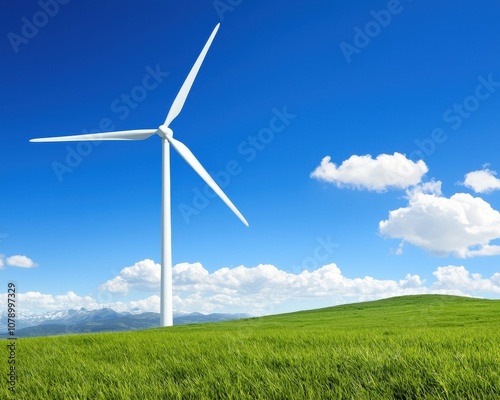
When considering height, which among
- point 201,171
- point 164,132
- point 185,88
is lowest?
point 201,171

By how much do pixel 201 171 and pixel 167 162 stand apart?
4439mm

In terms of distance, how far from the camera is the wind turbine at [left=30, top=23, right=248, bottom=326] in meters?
Answer: 41.8

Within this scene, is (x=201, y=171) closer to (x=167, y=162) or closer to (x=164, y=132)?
(x=167, y=162)

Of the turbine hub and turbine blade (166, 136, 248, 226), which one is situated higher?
the turbine hub

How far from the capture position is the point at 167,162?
146 feet

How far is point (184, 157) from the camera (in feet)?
144

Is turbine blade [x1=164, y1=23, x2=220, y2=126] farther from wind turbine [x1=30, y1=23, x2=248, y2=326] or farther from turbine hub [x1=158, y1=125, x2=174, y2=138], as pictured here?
turbine hub [x1=158, y1=125, x2=174, y2=138]

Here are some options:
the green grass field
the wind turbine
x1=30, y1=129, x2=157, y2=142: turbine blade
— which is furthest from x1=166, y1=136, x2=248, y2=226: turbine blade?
the green grass field

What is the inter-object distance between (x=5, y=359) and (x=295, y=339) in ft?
27.6

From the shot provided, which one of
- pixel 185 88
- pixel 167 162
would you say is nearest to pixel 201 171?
pixel 167 162

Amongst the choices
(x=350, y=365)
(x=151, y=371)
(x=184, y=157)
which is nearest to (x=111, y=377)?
(x=151, y=371)

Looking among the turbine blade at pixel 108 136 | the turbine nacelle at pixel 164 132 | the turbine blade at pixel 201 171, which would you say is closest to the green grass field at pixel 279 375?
the turbine blade at pixel 201 171

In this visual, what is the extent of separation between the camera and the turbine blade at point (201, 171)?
135 ft

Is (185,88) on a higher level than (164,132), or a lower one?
higher
